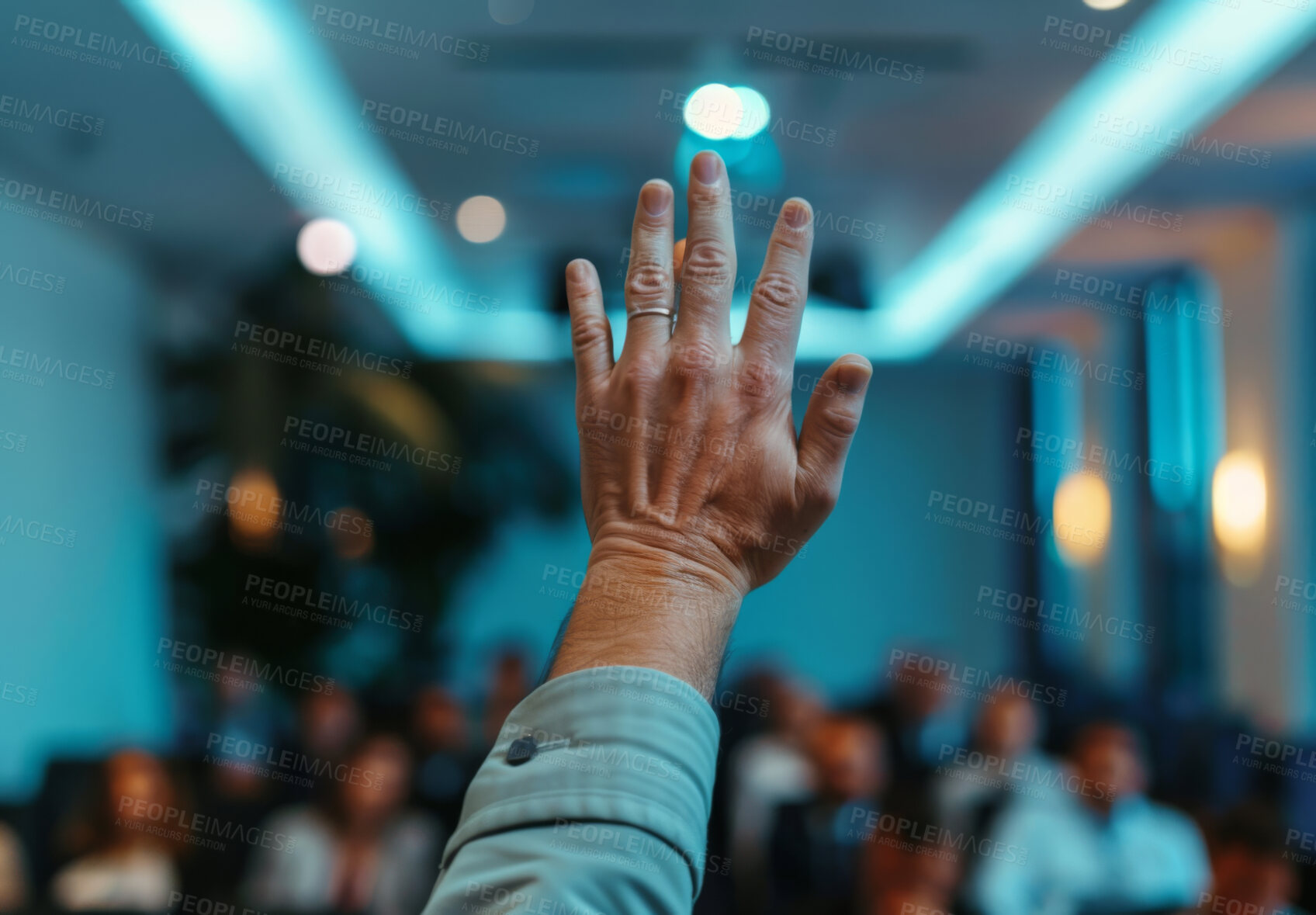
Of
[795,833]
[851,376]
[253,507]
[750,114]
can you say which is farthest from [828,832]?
[253,507]

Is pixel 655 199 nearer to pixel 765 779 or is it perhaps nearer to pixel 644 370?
pixel 644 370

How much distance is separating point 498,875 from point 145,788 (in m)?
2.88

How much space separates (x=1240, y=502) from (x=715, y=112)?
3408 mm

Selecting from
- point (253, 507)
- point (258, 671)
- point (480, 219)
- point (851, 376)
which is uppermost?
point (480, 219)

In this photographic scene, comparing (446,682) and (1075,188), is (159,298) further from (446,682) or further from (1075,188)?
(1075,188)

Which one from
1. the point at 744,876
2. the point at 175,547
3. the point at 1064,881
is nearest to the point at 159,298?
the point at 175,547

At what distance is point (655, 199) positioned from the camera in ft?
2.54

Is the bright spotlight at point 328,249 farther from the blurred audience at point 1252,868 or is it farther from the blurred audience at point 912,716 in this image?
the blurred audience at point 1252,868

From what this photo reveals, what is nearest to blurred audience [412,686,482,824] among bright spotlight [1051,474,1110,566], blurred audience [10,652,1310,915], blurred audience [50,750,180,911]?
blurred audience [10,652,1310,915]

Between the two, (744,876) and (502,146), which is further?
(502,146)

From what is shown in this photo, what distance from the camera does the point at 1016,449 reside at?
5.94 meters

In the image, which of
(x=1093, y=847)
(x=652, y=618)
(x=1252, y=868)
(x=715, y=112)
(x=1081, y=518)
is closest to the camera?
(x=652, y=618)

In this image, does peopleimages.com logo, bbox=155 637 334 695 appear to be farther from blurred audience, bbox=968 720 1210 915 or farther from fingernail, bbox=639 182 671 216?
fingernail, bbox=639 182 671 216

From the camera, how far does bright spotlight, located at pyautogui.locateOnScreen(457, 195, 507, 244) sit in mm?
3762
